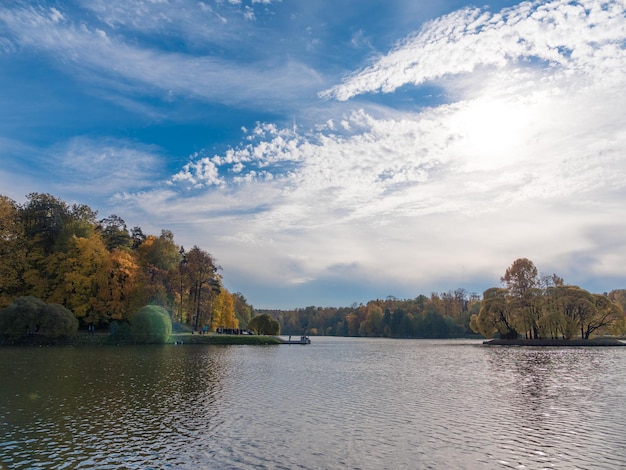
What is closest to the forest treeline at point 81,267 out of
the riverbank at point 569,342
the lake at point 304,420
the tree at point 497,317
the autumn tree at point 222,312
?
the autumn tree at point 222,312

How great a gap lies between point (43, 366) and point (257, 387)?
23.3 meters

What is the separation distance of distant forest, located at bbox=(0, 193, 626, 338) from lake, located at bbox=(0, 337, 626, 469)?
46.0 metres

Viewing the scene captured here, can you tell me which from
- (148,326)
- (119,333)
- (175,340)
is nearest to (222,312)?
(175,340)

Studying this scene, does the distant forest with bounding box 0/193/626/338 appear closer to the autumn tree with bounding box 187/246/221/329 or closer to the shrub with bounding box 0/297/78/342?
the autumn tree with bounding box 187/246/221/329

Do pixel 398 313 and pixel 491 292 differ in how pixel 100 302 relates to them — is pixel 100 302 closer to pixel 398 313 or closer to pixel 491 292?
pixel 491 292

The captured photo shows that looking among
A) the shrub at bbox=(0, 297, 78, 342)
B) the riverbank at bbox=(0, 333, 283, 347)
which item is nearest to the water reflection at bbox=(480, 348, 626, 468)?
the riverbank at bbox=(0, 333, 283, 347)

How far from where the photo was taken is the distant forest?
83875 millimetres

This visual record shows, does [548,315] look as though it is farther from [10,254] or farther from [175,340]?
[10,254]

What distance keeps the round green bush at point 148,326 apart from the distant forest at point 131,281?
6461mm

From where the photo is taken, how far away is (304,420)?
2339 cm

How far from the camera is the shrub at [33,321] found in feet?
237

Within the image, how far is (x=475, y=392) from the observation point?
3256cm

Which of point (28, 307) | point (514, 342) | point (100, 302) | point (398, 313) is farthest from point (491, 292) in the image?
point (28, 307)

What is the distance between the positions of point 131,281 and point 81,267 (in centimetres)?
968
